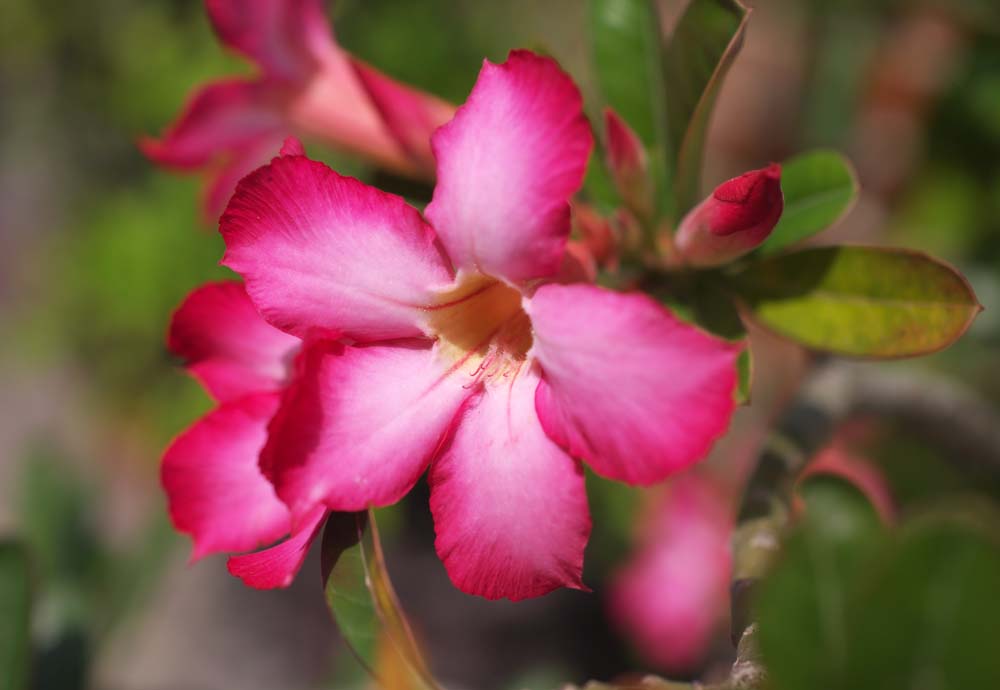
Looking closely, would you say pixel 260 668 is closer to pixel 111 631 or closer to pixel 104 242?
pixel 111 631

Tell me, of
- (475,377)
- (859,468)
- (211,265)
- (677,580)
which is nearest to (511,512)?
(475,377)

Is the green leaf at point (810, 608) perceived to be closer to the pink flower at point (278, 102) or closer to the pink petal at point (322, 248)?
the pink petal at point (322, 248)

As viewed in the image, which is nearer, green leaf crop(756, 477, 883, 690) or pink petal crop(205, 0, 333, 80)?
green leaf crop(756, 477, 883, 690)

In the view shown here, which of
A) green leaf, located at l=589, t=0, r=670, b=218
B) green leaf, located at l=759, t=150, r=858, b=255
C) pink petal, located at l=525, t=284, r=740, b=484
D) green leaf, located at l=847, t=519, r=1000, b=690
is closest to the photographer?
green leaf, located at l=847, t=519, r=1000, b=690

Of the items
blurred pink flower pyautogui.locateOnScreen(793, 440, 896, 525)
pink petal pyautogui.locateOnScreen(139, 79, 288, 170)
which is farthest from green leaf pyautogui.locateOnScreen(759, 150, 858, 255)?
blurred pink flower pyautogui.locateOnScreen(793, 440, 896, 525)

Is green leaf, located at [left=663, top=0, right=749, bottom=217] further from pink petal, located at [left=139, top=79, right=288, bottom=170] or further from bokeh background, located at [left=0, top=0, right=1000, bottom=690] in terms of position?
bokeh background, located at [left=0, top=0, right=1000, bottom=690]

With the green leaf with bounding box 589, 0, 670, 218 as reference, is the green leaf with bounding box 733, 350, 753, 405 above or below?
below
